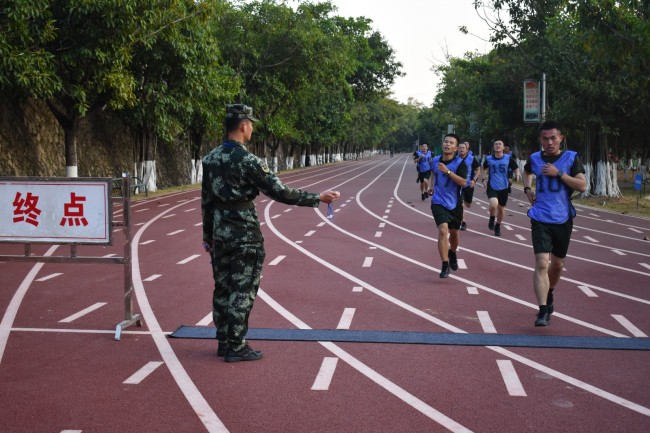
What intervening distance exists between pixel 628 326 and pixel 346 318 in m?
2.88

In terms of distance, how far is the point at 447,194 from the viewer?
11492 mm

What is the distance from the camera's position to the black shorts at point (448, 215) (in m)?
11.4

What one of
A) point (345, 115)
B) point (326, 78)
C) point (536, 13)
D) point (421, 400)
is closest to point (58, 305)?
point (421, 400)

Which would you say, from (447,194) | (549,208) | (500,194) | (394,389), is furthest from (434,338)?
(500,194)

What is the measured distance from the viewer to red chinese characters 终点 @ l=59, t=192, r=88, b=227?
7.89 m

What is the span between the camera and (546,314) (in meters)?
8.15

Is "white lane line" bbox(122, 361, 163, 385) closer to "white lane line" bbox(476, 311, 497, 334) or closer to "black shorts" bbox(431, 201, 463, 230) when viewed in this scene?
"white lane line" bbox(476, 311, 497, 334)

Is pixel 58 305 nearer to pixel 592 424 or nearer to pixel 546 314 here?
pixel 546 314

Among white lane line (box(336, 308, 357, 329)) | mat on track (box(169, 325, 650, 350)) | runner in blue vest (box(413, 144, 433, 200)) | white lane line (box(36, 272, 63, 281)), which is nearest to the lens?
mat on track (box(169, 325, 650, 350))

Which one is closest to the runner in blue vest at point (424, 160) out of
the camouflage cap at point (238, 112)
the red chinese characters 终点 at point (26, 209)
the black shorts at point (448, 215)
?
the black shorts at point (448, 215)

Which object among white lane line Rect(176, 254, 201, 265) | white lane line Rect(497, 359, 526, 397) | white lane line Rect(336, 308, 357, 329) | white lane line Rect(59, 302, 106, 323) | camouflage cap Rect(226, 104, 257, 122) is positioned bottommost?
white lane line Rect(176, 254, 201, 265)

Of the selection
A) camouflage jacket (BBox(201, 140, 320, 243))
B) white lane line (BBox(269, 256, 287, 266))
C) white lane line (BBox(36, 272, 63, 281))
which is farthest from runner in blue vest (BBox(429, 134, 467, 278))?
white lane line (BBox(36, 272, 63, 281))

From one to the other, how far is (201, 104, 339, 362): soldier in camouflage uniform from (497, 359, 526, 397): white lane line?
1.92 metres

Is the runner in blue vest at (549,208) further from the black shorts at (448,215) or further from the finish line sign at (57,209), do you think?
the finish line sign at (57,209)
